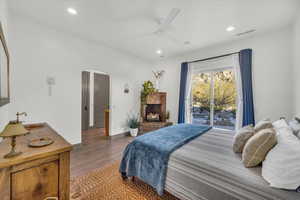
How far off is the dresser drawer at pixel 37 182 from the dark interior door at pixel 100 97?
4586 mm

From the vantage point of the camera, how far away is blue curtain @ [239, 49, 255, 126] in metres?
3.16

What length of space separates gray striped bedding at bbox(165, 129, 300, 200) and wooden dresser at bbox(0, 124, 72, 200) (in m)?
1.13

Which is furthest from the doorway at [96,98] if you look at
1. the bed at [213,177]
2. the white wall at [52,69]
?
the bed at [213,177]

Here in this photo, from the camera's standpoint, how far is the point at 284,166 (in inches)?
38.4

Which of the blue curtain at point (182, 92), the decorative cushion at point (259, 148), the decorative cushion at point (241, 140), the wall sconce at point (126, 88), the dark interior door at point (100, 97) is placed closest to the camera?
the decorative cushion at point (259, 148)

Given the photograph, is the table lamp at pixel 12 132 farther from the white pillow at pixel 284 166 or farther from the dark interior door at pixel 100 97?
the dark interior door at pixel 100 97

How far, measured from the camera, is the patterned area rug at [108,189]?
173 cm

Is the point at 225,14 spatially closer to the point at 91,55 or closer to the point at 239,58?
the point at 239,58

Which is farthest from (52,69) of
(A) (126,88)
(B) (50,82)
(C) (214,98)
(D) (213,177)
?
(C) (214,98)

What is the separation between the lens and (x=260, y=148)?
4.05ft

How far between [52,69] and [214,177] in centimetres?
359

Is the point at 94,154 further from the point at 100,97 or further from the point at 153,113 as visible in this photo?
the point at 100,97

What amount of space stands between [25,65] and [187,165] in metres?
3.43

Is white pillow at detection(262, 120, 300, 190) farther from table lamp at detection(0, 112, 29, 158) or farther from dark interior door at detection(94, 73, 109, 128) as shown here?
dark interior door at detection(94, 73, 109, 128)
